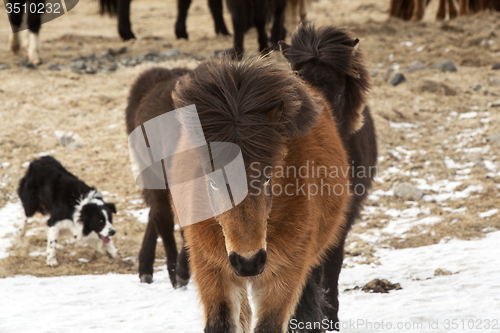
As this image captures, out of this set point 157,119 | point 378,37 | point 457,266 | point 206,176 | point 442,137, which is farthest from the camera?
point 378,37

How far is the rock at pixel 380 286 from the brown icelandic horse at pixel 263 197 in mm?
1493

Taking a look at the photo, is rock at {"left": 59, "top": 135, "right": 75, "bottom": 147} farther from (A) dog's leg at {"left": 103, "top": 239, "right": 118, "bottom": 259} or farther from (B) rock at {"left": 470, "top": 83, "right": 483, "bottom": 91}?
(B) rock at {"left": 470, "top": 83, "right": 483, "bottom": 91}

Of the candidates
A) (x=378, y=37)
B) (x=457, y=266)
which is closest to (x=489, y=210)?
(x=457, y=266)

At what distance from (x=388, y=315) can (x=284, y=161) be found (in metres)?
1.69

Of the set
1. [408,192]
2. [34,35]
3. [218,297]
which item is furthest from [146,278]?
[34,35]

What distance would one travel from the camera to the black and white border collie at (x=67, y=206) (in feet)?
18.7

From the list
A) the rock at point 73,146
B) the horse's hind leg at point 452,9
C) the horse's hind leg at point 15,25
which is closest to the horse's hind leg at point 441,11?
the horse's hind leg at point 452,9

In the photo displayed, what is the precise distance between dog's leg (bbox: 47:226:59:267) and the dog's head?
274 millimetres

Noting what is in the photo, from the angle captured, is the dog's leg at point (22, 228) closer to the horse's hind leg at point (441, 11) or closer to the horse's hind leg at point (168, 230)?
the horse's hind leg at point (168, 230)

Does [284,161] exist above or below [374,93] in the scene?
above

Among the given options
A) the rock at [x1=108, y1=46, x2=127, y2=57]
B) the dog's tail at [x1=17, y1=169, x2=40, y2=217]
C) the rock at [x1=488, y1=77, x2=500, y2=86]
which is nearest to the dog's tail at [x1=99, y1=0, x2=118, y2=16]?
the rock at [x1=108, y1=46, x2=127, y2=57]

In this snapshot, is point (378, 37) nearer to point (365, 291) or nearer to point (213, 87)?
point (365, 291)

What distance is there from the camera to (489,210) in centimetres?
583

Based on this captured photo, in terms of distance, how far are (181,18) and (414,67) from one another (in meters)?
5.75
